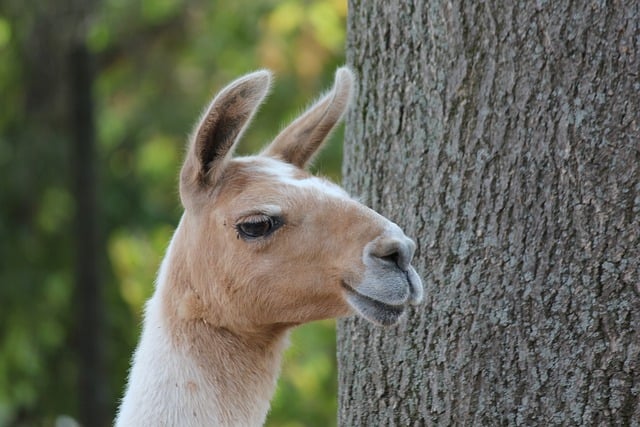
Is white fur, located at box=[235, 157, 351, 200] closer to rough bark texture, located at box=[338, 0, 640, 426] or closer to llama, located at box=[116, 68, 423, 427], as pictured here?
llama, located at box=[116, 68, 423, 427]

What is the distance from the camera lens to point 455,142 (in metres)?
4.05

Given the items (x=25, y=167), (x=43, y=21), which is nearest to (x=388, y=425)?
(x=43, y=21)

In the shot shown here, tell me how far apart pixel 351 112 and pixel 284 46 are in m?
8.32

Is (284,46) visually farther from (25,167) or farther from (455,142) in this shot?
(455,142)

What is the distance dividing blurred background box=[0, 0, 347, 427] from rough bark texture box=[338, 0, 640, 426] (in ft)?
21.7

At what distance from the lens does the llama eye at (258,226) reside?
3.86 m

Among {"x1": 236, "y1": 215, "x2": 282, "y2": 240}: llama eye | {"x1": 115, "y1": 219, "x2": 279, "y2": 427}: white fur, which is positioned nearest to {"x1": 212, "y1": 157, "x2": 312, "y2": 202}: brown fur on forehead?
{"x1": 236, "y1": 215, "x2": 282, "y2": 240}: llama eye

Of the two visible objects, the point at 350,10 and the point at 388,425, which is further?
the point at 350,10

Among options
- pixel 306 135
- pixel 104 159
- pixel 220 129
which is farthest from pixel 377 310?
pixel 104 159

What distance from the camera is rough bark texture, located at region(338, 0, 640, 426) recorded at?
12.2ft

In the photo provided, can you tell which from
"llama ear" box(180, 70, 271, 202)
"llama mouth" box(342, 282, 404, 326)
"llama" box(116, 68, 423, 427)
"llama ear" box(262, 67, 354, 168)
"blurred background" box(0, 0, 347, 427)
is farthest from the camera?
"blurred background" box(0, 0, 347, 427)

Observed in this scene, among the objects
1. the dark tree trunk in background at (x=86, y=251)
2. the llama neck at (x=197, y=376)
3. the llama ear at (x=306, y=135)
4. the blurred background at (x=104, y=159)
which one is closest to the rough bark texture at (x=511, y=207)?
the llama ear at (x=306, y=135)

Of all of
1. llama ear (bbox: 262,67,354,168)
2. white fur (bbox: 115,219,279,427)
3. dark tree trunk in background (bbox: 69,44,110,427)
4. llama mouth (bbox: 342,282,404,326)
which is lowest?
white fur (bbox: 115,219,279,427)

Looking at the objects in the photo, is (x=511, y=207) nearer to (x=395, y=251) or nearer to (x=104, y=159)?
(x=395, y=251)
